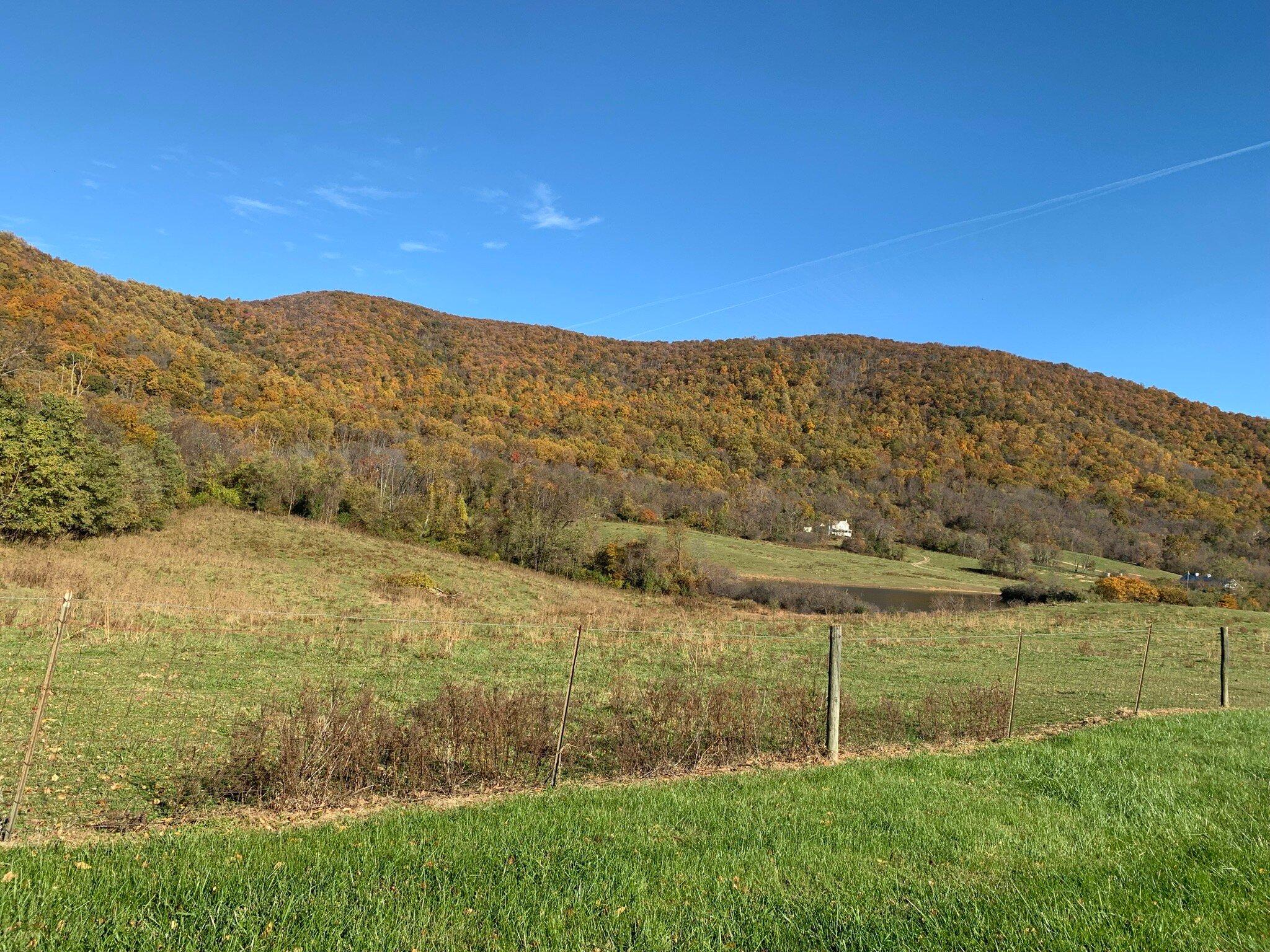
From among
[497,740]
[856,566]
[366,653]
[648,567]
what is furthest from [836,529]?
[497,740]

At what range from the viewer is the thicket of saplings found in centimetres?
668

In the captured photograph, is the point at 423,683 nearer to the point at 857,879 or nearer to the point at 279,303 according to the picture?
the point at 857,879

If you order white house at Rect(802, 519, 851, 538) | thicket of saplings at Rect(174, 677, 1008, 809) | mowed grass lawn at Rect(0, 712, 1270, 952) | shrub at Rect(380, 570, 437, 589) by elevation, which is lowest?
shrub at Rect(380, 570, 437, 589)

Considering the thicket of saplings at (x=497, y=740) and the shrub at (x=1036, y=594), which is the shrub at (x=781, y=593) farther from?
the thicket of saplings at (x=497, y=740)

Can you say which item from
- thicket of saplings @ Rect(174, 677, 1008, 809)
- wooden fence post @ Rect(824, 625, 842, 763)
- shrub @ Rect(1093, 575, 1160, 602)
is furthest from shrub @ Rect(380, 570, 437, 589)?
shrub @ Rect(1093, 575, 1160, 602)

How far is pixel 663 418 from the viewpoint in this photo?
123812 millimetres

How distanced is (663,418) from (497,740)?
117117 mm

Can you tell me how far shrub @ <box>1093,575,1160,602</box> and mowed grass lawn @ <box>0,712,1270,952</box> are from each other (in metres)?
54.5

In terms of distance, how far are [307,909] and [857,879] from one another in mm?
3148

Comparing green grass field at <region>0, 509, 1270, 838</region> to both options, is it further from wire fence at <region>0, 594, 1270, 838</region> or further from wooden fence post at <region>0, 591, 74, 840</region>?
wooden fence post at <region>0, 591, 74, 840</region>

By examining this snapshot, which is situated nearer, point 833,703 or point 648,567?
point 833,703

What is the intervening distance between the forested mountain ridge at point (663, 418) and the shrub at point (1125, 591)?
38.8m

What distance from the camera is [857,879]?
445 centimetres

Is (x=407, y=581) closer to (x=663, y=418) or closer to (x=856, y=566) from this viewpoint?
(x=856, y=566)
